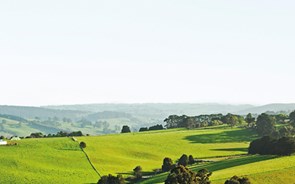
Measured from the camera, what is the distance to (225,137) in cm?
18312

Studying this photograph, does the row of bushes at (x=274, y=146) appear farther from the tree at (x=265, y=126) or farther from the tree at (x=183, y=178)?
the tree at (x=265, y=126)

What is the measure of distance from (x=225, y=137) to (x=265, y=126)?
17306 millimetres

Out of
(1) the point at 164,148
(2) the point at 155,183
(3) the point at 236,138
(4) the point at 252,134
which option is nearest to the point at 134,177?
(2) the point at 155,183

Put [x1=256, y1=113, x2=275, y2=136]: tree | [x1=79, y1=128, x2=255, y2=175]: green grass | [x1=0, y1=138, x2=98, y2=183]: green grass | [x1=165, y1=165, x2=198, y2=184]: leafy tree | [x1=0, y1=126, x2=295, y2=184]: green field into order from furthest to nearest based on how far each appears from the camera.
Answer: [x1=256, y1=113, x2=275, y2=136]: tree < [x1=79, y1=128, x2=255, y2=175]: green grass < [x1=0, y1=138, x2=98, y2=183]: green grass < [x1=0, y1=126, x2=295, y2=184]: green field < [x1=165, y1=165, x2=198, y2=184]: leafy tree

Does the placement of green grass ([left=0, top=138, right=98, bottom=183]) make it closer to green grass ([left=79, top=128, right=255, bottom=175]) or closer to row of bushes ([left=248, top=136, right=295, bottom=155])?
green grass ([left=79, top=128, right=255, bottom=175])

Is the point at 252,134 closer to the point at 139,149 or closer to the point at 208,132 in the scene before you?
the point at 208,132

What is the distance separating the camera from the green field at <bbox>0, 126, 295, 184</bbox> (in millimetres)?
89688

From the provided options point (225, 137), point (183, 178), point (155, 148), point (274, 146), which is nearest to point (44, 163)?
point (155, 148)

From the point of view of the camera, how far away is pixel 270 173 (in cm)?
7894

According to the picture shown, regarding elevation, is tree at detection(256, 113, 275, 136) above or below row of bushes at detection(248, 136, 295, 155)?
above

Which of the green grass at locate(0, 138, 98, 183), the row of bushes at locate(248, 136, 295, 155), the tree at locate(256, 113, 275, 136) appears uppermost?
the tree at locate(256, 113, 275, 136)

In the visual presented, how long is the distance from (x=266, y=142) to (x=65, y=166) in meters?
54.2

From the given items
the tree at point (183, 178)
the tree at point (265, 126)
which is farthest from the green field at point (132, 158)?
the tree at point (183, 178)

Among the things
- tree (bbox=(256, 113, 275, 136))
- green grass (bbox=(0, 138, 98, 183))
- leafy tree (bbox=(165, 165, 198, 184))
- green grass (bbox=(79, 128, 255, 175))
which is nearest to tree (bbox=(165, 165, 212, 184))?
leafy tree (bbox=(165, 165, 198, 184))
